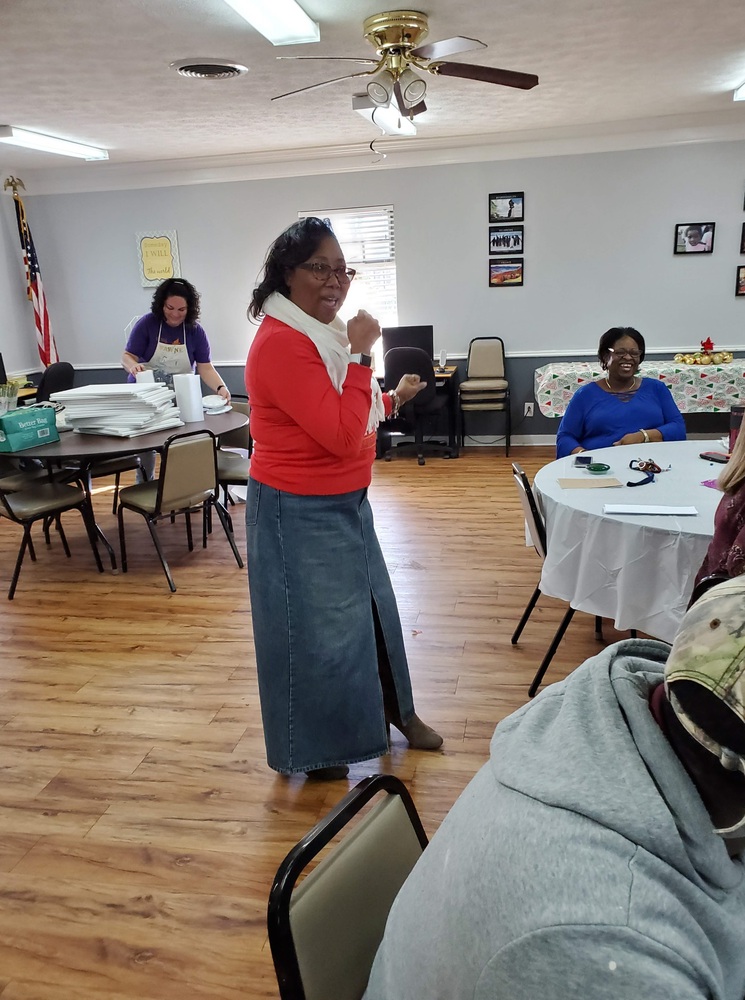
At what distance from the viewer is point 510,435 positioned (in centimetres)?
673

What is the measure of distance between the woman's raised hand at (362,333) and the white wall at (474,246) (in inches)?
200

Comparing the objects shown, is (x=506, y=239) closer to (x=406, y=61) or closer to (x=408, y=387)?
(x=406, y=61)

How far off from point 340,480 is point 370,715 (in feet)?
2.32

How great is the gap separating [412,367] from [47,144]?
10.9ft

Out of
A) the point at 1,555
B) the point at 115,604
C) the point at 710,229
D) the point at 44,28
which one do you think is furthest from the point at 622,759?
the point at 710,229

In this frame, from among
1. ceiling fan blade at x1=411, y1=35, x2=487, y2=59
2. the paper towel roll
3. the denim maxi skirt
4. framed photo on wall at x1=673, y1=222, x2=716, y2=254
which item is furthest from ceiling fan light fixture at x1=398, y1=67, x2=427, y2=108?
framed photo on wall at x1=673, y1=222, x2=716, y2=254

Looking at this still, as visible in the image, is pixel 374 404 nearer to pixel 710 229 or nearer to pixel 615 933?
pixel 615 933

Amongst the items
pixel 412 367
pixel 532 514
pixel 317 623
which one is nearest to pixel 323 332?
pixel 317 623

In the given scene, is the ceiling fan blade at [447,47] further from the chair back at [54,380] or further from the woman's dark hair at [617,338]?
the chair back at [54,380]

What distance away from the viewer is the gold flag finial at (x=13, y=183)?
6519 millimetres

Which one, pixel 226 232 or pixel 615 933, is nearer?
pixel 615 933

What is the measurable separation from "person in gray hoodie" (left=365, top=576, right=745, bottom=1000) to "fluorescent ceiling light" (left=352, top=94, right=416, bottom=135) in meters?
3.95

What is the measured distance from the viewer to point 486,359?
21.4 feet

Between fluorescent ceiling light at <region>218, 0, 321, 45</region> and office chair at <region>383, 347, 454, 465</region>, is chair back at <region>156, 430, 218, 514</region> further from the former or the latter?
office chair at <region>383, 347, 454, 465</region>
